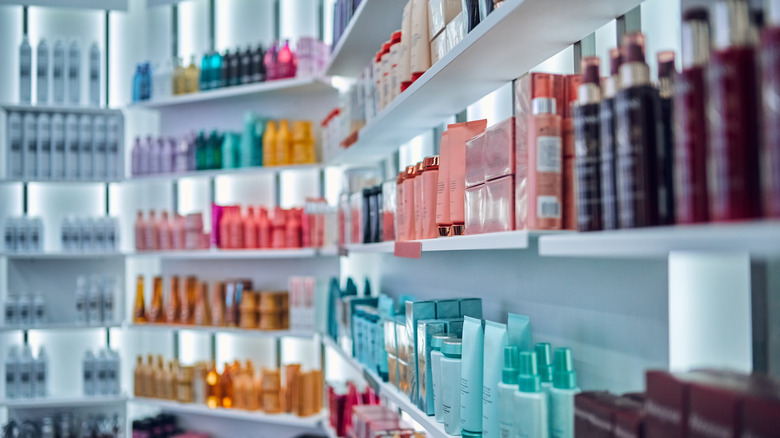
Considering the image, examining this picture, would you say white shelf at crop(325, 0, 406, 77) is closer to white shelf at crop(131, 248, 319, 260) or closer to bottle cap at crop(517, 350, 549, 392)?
white shelf at crop(131, 248, 319, 260)

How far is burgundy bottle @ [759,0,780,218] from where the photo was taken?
59cm

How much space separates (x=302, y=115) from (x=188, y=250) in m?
1.11

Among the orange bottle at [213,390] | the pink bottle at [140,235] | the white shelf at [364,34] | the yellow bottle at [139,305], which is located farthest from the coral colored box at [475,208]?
the yellow bottle at [139,305]

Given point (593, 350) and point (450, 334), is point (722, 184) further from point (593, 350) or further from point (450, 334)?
point (450, 334)

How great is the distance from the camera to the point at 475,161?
1.35 metres

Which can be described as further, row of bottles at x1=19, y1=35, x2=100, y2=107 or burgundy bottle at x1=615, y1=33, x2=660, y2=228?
row of bottles at x1=19, y1=35, x2=100, y2=107

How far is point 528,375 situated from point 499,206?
31cm

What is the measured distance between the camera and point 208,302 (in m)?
4.11

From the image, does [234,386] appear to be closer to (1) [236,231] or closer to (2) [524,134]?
(1) [236,231]

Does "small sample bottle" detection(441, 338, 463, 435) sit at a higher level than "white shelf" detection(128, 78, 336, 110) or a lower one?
lower

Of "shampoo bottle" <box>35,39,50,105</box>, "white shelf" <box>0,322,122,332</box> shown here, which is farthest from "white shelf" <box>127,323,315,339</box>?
"shampoo bottle" <box>35,39,50,105</box>

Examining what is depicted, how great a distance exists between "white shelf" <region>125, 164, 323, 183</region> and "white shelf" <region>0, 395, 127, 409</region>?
142 centimetres

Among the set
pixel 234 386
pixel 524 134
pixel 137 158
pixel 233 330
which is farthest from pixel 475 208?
pixel 137 158

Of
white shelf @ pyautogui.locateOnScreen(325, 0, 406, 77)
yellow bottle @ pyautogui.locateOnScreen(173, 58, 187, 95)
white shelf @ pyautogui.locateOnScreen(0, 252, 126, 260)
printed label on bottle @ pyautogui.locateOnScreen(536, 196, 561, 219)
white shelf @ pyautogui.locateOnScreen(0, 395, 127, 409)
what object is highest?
yellow bottle @ pyautogui.locateOnScreen(173, 58, 187, 95)
